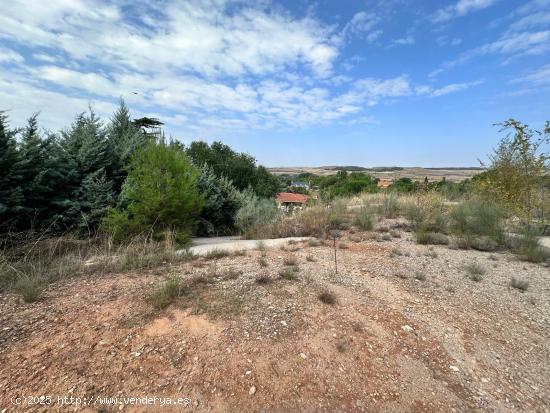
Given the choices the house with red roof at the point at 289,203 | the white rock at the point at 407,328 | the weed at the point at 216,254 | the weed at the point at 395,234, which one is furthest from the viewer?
the house with red roof at the point at 289,203

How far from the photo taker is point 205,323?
341 centimetres

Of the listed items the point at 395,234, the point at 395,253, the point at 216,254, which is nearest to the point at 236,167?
the point at 395,234

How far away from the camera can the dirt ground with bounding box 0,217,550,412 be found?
2.54 m

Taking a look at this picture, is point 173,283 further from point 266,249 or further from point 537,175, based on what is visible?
point 537,175

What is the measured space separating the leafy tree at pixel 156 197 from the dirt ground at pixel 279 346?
2746mm

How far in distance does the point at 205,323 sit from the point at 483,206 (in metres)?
8.60

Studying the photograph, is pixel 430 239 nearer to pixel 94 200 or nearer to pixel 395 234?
pixel 395 234

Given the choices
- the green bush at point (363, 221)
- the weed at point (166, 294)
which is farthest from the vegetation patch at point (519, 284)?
the weed at point (166, 294)

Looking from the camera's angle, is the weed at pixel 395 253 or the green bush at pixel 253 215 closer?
the weed at pixel 395 253

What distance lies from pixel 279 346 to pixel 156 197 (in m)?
5.44

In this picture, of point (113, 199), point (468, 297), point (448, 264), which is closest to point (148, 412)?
point (468, 297)

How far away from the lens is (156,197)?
746 centimetres

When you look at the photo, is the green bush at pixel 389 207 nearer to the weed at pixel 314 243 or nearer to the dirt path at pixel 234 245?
the dirt path at pixel 234 245

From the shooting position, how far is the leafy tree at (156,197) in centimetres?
743
